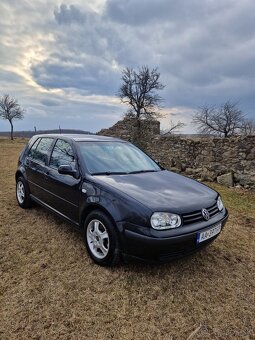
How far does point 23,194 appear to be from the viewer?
5.42 meters

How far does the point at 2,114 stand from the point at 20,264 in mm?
46937

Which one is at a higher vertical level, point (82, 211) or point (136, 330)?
point (82, 211)

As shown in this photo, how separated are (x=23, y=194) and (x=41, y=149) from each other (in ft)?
3.60

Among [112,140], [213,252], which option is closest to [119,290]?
[213,252]

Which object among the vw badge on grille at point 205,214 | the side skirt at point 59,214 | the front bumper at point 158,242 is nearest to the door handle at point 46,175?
the side skirt at point 59,214

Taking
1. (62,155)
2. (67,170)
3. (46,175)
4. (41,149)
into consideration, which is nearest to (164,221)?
(67,170)

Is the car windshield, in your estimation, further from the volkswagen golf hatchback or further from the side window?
the side window

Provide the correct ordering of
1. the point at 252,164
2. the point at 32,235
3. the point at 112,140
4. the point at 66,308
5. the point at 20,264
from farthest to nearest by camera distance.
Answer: the point at 252,164, the point at 112,140, the point at 32,235, the point at 20,264, the point at 66,308

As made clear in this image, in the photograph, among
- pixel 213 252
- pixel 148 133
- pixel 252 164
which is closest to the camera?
pixel 213 252

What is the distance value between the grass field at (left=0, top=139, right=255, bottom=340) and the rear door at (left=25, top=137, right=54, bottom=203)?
2.62 ft

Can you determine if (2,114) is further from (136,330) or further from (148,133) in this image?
(136,330)

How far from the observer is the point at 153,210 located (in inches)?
113

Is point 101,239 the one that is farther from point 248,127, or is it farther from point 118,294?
point 248,127

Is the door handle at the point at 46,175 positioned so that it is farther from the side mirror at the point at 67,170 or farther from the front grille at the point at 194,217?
the front grille at the point at 194,217
